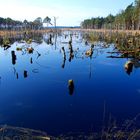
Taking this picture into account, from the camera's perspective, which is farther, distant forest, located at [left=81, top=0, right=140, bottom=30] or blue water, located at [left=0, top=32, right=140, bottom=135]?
distant forest, located at [left=81, top=0, right=140, bottom=30]

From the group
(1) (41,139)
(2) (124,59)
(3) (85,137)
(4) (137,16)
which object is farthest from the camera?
(4) (137,16)

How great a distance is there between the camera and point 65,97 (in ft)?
62.7

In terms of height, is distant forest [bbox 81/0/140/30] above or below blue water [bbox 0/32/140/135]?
above

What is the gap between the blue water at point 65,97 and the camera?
47.8ft

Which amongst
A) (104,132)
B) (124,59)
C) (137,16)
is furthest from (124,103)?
(137,16)

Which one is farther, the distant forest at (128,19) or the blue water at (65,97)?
the distant forest at (128,19)

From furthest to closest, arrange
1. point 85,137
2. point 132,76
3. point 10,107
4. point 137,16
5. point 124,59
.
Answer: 1. point 137,16
2. point 124,59
3. point 132,76
4. point 10,107
5. point 85,137

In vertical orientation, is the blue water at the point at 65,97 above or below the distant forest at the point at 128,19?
below

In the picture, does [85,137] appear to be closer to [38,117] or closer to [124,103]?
[38,117]

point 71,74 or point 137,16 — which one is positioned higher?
point 137,16

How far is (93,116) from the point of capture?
15.3m

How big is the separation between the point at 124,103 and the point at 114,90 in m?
3.33

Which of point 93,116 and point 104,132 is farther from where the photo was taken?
point 93,116

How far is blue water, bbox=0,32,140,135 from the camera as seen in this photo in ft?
47.8
